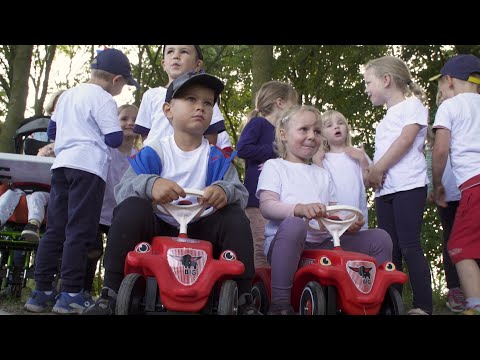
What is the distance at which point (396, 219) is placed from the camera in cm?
454

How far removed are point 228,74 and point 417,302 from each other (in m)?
13.9

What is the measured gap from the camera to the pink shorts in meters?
4.43

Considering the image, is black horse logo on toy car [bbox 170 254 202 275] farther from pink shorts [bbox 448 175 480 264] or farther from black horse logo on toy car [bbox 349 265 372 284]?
pink shorts [bbox 448 175 480 264]

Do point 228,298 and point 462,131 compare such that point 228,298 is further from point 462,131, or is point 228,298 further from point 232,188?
point 462,131

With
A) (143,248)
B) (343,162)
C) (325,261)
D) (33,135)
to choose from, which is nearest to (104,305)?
(143,248)

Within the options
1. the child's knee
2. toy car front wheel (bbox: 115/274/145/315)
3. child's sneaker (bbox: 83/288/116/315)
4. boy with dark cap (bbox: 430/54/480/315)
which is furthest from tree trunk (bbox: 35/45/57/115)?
toy car front wheel (bbox: 115/274/145/315)

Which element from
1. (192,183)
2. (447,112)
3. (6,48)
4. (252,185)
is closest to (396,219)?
(447,112)

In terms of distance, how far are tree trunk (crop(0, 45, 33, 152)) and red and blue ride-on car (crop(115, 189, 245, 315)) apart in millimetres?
8197

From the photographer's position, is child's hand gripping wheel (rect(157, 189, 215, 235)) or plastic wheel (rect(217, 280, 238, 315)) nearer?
plastic wheel (rect(217, 280, 238, 315))

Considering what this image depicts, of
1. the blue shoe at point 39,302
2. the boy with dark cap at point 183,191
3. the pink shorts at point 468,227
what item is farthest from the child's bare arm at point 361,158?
the blue shoe at point 39,302

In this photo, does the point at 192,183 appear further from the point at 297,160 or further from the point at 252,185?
the point at 252,185

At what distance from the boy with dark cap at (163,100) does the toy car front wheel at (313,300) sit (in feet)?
5.99

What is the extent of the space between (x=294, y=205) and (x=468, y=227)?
1.42 m

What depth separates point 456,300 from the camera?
17.7 feet
